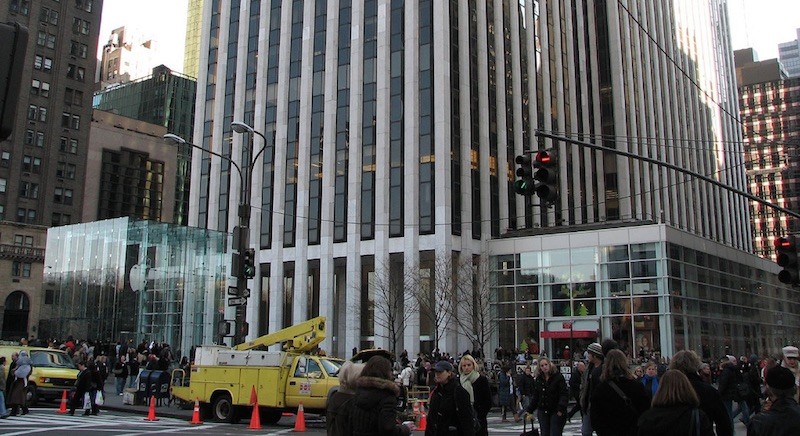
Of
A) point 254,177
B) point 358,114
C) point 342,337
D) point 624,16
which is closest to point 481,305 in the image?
point 342,337

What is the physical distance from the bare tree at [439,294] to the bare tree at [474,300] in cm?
56

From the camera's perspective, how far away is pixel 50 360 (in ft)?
83.3

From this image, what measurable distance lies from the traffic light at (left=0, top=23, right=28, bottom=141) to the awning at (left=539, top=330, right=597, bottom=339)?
147 ft

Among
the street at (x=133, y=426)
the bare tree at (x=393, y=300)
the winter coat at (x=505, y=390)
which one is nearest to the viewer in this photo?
the street at (x=133, y=426)

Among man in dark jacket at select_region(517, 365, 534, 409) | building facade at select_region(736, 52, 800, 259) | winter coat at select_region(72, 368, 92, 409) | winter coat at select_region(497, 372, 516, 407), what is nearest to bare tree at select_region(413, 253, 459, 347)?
winter coat at select_region(497, 372, 516, 407)

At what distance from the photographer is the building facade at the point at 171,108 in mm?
123875

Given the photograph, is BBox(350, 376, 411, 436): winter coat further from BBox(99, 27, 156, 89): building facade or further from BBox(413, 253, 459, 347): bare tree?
BBox(99, 27, 156, 89): building facade

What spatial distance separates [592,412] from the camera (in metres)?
7.66

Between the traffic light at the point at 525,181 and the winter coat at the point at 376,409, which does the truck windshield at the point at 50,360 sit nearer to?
the traffic light at the point at 525,181

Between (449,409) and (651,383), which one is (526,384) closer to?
(651,383)

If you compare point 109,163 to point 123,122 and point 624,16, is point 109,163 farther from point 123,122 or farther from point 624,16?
point 624,16

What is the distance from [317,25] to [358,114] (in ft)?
31.1

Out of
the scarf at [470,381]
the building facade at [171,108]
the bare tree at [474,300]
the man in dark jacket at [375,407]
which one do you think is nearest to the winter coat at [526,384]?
the scarf at [470,381]

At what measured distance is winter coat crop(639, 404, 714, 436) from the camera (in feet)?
19.1
